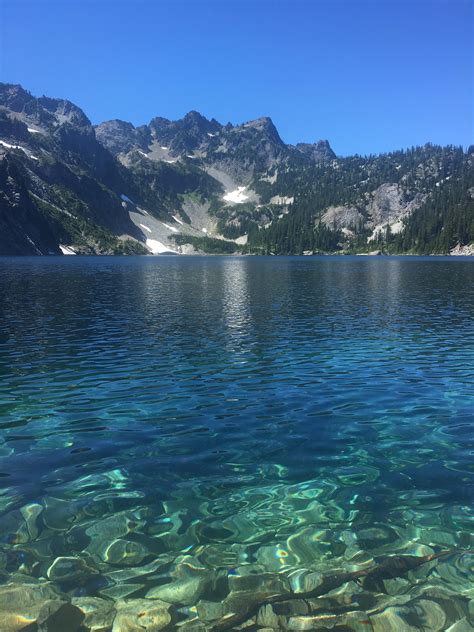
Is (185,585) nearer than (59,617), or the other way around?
(59,617)

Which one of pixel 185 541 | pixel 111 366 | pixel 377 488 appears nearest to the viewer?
pixel 185 541

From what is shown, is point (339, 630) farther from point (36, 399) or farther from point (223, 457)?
point (36, 399)

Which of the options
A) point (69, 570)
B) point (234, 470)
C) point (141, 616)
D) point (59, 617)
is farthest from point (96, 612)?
point (234, 470)

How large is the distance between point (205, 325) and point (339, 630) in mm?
34752

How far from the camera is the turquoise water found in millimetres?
9195

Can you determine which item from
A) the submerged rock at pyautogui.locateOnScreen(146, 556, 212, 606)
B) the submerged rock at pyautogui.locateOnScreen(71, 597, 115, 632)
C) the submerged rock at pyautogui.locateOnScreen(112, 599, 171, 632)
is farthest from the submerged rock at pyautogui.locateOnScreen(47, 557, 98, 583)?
the submerged rock at pyautogui.locateOnScreen(146, 556, 212, 606)

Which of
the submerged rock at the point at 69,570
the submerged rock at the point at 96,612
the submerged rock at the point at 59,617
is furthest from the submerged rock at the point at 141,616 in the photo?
the submerged rock at the point at 69,570

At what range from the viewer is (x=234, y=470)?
14.0 m

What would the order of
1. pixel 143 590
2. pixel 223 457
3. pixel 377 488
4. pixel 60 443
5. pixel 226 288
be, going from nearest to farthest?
pixel 143 590 → pixel 377 488 → pixel 223 457 → pixel 60 443 → pixel 226 288

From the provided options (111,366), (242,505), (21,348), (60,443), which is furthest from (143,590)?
(21,348)

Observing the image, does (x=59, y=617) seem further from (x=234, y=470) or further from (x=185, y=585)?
(x=234, y=470)

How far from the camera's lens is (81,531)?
35.4 ft

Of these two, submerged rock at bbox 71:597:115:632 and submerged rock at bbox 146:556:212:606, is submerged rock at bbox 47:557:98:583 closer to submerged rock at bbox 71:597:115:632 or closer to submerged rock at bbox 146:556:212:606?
submerged rock at bbox 71:597:115:632

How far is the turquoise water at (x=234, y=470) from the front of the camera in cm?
920
